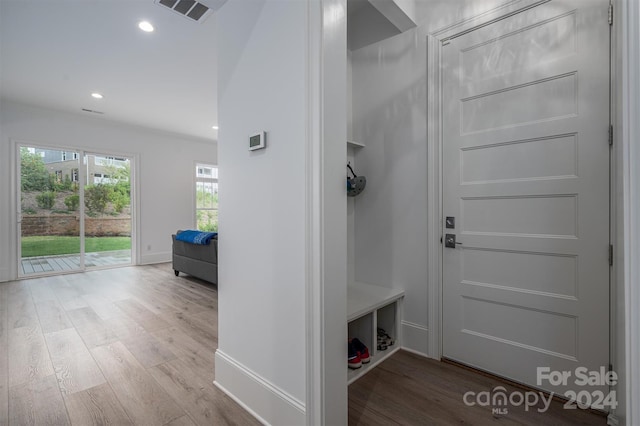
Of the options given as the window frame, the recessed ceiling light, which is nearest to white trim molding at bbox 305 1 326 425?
the recessed ceiling light

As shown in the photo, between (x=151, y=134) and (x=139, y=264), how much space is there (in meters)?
2.68

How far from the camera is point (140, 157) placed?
5688 millimetres

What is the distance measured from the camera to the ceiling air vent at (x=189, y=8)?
Answer: 229 cm

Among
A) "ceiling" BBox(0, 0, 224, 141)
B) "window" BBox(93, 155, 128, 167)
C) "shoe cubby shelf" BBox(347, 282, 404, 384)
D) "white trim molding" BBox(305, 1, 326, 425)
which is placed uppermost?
"ceiling" BBox(0, 0, 224, 141)

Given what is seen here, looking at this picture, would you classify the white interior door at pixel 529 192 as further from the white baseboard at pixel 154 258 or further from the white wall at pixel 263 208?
the white baseboard at pixel 154 258

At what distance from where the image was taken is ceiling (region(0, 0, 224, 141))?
7.91 feet

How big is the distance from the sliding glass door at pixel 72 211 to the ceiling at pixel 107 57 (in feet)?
3.10

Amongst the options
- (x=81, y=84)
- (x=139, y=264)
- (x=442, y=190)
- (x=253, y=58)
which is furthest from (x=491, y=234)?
(x=139, y=264)

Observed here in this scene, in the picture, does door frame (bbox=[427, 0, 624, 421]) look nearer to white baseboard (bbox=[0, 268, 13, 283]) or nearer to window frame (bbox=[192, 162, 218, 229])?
window frame (bbox=[192, 162, 218, 229])

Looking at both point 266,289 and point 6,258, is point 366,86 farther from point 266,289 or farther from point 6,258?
point 6,258

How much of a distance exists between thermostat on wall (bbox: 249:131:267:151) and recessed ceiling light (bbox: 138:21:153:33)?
198cm

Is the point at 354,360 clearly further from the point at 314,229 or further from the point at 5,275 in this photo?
the point at 5,275

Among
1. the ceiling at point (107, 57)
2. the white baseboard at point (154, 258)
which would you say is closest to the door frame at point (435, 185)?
the ceiling at point (107, 57)

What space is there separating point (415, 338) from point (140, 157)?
5978 millimetres
